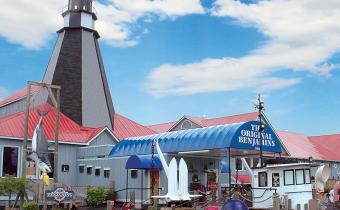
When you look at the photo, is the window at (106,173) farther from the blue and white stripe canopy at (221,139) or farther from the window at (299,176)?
the window at (299,176)

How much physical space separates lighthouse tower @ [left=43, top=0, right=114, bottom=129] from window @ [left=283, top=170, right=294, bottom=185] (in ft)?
74.7

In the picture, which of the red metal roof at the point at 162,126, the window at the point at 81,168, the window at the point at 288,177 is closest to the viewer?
the window at the point at 288,177

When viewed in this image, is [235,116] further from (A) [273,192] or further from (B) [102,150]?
(A) [273,192]

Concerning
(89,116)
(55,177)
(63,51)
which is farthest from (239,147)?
(63,51)

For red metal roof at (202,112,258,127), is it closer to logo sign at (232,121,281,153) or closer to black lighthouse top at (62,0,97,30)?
black lighthouse top at (62,0,97,30)

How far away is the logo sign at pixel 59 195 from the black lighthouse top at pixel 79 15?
23.5 m

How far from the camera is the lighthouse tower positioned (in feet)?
145

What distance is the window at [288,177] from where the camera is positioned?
24922 millimetres

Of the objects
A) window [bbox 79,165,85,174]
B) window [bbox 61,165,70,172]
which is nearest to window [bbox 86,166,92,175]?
window [bbox 79,165,85,174]

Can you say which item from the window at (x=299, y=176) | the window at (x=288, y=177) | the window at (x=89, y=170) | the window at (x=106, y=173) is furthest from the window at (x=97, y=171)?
the window at (x=299, y=176)

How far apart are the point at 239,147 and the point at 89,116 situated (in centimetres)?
1996

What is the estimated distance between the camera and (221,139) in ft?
93.5

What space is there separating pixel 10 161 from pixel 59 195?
994 cm

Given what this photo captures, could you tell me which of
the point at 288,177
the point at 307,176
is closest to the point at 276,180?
the point at 288,177
